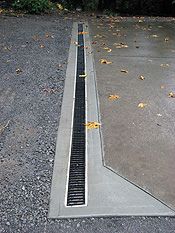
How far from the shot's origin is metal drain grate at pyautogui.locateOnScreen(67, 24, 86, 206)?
9.25 feet

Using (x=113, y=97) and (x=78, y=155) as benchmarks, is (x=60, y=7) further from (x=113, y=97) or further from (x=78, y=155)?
(x=78, y=155)

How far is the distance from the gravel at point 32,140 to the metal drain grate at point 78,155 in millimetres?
187

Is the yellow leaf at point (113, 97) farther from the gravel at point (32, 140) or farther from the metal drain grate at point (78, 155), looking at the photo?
the gravel at point (32, 140)

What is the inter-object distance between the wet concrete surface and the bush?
328 cm

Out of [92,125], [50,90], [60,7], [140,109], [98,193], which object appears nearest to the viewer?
[98,193]

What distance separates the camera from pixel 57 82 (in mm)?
5066

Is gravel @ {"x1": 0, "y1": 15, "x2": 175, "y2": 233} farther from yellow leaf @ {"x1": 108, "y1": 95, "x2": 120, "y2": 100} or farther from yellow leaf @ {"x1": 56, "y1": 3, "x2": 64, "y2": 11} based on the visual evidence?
yellow leaf @ {"x1": 56, "y1": 3, "x2": 64, "y2": 11}

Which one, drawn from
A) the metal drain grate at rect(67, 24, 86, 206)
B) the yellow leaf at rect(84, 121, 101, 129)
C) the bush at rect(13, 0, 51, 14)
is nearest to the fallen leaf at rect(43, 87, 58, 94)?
the metal drain grate at rect(67, 24, 86, 206)

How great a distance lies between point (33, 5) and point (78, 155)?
825 cm

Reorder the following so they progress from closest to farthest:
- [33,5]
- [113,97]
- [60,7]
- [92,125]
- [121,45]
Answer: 1. [92,125]
2. [113,97]
3. [121,45]
4. [33,5]
5. [60,7]

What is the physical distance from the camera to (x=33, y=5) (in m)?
10.6

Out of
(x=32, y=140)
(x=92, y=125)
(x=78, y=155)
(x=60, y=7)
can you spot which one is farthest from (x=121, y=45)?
(x=60, y=7)

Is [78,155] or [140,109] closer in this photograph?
[78,155]

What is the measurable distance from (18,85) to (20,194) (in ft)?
7.96
